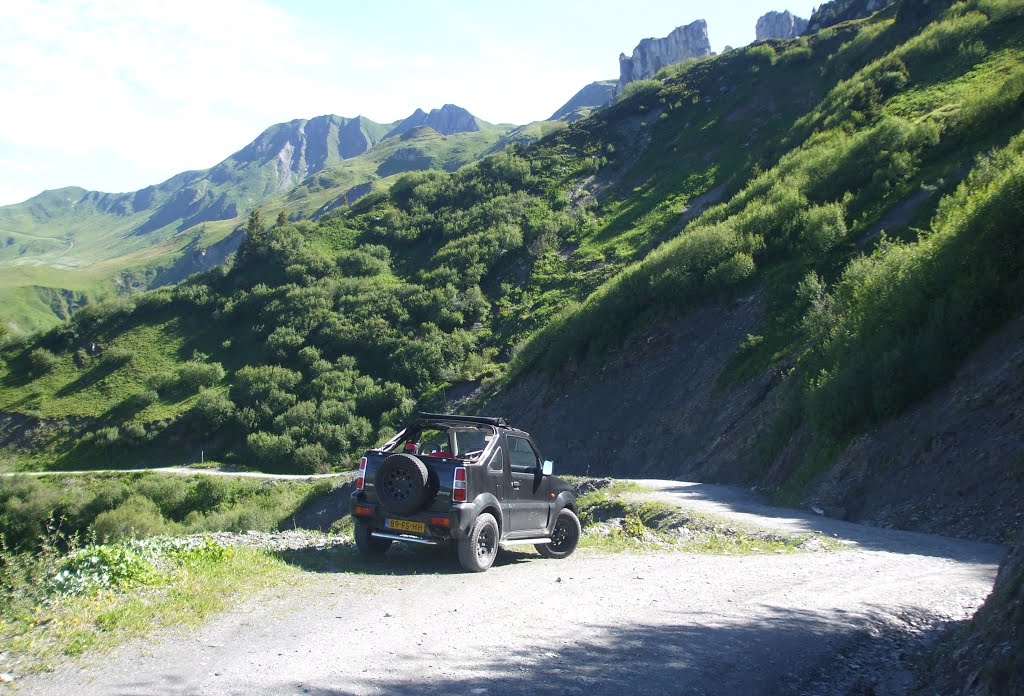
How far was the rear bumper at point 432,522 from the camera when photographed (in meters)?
8.66

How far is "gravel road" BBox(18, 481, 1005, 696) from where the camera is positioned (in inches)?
187

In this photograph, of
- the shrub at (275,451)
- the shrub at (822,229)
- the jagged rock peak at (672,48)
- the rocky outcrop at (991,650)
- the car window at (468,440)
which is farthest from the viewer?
the jagged rock peak at (672,48)

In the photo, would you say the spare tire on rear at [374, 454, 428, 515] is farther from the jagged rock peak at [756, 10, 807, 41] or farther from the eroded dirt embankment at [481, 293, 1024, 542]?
the jagged rock peak at [756, 10, 807, 41]

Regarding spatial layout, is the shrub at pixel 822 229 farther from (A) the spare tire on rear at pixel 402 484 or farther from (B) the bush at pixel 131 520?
(B) the bush at pixel 131 520

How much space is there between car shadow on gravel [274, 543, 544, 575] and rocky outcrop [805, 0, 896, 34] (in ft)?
318

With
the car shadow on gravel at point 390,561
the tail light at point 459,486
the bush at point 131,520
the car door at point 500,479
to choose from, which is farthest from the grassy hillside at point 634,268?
the bush at point 131,520

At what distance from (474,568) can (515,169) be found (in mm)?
76628

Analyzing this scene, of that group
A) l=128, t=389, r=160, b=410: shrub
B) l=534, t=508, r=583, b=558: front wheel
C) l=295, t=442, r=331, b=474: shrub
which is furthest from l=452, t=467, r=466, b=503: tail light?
l=128, t=389, r=160, b=410: shrub

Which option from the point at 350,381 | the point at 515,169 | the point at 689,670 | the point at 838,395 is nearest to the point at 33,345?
the point at 350,381

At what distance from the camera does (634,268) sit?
1678 inches

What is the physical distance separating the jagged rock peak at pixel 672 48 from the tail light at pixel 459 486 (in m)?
162

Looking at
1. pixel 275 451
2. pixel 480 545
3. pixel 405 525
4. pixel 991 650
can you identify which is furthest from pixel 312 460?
pixel 991 650

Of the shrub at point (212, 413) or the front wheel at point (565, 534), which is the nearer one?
the front wheel at point (565, 534)

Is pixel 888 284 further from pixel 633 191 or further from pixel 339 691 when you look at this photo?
pixel 633 191
